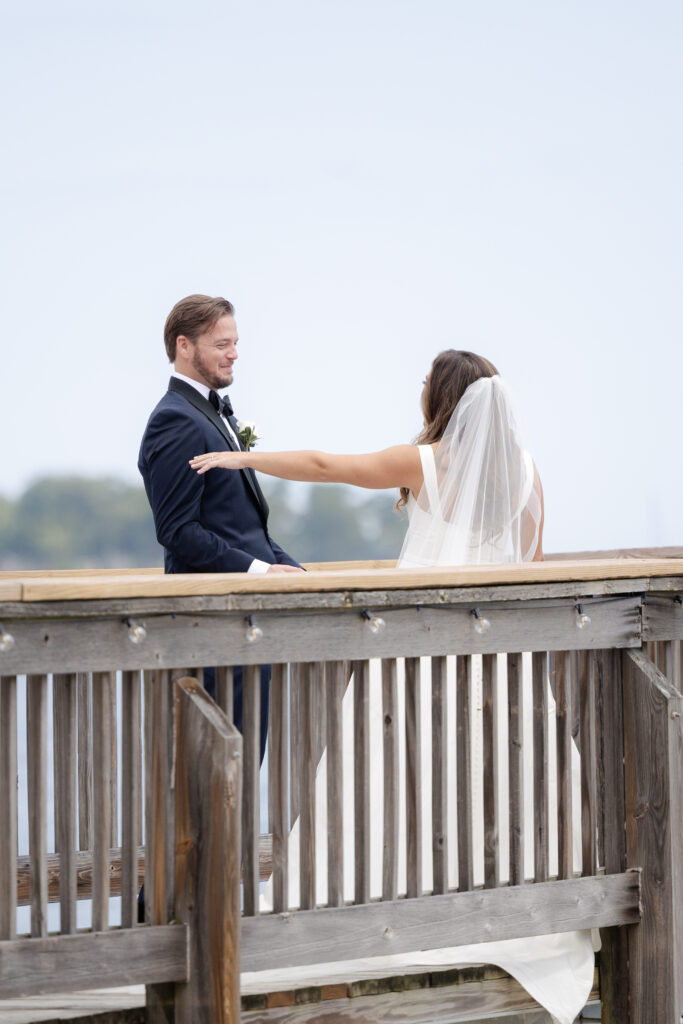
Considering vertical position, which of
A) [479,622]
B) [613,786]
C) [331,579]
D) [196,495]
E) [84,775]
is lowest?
[84,775]

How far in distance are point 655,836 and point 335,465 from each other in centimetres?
116

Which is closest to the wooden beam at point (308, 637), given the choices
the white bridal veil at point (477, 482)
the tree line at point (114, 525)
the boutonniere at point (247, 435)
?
the white bridal veil at point (477, 482)

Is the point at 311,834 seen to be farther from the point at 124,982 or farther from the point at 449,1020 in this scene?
the point at 449,1020

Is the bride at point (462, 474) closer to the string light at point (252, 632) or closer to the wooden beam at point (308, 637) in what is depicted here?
the wooden beam at point (308, 637)

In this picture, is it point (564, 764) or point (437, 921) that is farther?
point (564, 764)

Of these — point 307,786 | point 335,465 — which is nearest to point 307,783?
point 307,786

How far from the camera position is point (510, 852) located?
99.4 inches

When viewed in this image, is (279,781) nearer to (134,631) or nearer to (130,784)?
(130,784)

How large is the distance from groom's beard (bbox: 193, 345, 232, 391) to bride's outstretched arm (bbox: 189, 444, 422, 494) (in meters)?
0.39

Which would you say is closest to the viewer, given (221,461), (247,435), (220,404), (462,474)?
(221,461)

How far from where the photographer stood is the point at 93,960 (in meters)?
2.15

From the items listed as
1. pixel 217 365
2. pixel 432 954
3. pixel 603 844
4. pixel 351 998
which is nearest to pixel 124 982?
pixel 351 998

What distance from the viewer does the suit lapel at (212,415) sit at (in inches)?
125

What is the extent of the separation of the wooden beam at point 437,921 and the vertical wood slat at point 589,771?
0.19ft
